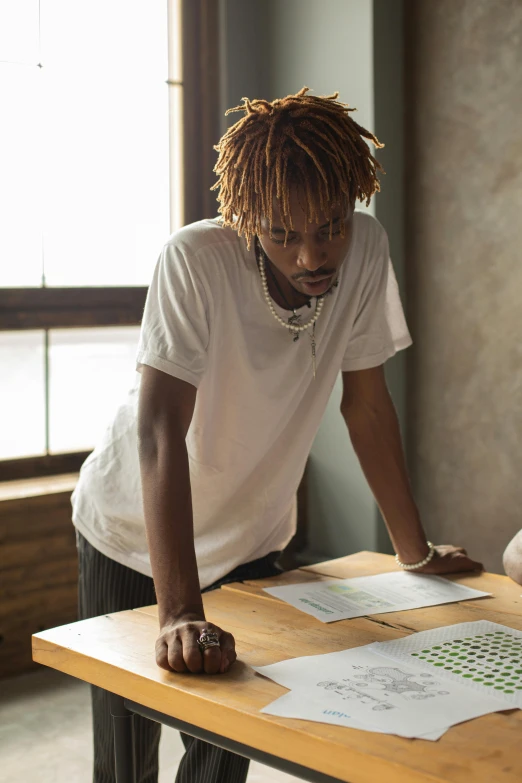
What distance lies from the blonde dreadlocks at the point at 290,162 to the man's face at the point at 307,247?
0.04ft

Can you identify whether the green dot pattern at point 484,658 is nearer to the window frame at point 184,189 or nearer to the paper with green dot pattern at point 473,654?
the paper with green dot pattern at point 473,654

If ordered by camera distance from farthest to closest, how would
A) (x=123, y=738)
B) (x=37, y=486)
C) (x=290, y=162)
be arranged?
(x=37, y=486), (x=290, y=162), (x=123, y=738)

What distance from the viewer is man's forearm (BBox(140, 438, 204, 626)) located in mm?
1247

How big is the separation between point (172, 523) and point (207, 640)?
0.67 ft

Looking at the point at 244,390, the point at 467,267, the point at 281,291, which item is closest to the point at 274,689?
the point at 244,390

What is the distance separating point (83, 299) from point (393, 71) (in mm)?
1355

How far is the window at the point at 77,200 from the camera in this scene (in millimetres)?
3133

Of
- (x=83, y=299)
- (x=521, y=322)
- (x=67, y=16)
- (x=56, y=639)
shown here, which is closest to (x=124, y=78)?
(x=67, y=16)

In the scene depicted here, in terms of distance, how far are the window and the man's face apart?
187 cm

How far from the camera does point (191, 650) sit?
1.13m

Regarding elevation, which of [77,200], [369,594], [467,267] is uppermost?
[77,200]

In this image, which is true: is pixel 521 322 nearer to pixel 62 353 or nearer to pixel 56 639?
pixel 62 353

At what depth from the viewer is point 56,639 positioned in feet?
4.17

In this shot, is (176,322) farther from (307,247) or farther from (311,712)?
(311,712)
